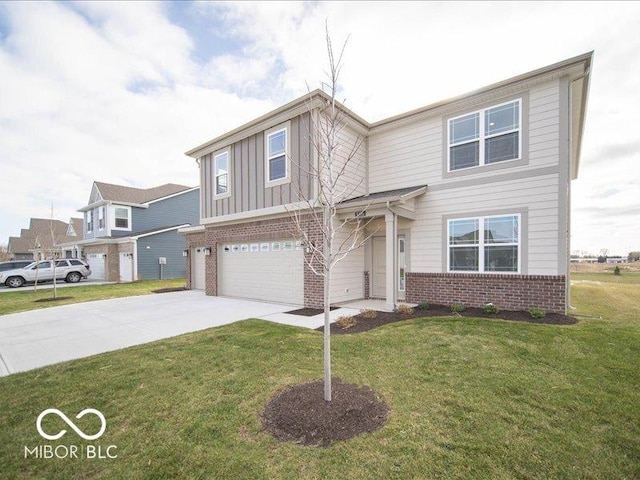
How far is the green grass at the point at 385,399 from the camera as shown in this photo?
8.05 feet

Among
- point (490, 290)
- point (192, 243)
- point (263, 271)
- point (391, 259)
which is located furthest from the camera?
point (192, 243)

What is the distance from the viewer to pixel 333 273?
364 inches

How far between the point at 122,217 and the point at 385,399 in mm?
26138

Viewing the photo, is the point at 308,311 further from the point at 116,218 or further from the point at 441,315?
the point at 116,218

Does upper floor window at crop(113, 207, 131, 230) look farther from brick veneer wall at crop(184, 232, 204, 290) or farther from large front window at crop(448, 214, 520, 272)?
large front window at crop(448, 214, 520, 272)

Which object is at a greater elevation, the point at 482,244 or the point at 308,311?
the point at 482,244

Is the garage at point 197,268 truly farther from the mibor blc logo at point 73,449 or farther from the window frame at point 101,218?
the window frame at point 101,218

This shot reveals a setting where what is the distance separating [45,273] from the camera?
19719 mm

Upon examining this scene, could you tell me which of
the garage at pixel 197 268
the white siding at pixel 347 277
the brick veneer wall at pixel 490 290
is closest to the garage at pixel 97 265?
the garage at pixel 197 268

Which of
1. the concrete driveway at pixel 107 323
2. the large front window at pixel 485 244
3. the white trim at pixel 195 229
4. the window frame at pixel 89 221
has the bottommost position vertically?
the concrete driveway at pixel 107 323

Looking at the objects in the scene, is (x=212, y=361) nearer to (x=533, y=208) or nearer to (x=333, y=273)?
A: (x=333, y=273)

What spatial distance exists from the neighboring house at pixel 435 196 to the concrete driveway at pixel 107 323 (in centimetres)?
172

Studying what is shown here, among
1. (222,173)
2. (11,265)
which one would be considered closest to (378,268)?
(222,173)

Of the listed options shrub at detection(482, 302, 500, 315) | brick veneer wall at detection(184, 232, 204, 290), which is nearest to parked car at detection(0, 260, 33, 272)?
brick veneer wall at detection(184, 232, 204, 290)
